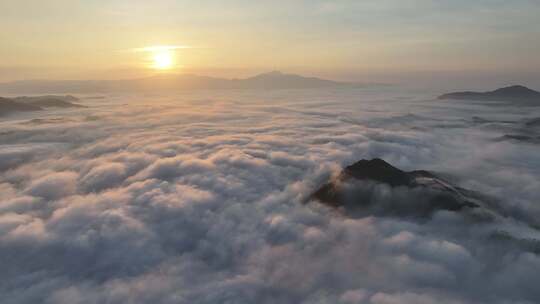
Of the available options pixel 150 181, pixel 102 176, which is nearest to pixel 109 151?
pixel 102 176

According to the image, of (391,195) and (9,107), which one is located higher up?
(9,107)

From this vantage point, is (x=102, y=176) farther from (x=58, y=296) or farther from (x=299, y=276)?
(x=299, y=276)

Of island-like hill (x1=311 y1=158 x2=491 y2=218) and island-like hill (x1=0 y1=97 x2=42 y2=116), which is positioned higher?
island-like hill (x1=0 y1=97 x2=42 y2=116)

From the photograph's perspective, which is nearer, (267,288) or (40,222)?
(267,288)

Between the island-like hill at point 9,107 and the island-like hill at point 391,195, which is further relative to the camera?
the island-like hill at point 9,107

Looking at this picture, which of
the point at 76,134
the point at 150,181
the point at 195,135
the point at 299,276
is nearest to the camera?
the point at 299,276

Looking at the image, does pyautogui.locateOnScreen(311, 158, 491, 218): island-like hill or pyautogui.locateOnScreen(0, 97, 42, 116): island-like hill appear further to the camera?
pyautogui.locateOnScreen(0, 97, 42, 116): island-like hill

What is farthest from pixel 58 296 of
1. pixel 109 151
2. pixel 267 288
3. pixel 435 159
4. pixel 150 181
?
pixel 435 159

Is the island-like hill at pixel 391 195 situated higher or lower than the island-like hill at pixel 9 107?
lower

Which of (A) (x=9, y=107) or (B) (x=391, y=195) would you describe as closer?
(B) (x=391, y=195)

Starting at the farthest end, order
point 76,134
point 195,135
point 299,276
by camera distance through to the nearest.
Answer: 1. point 76,134
2. point 195,135
3. point 299,276
